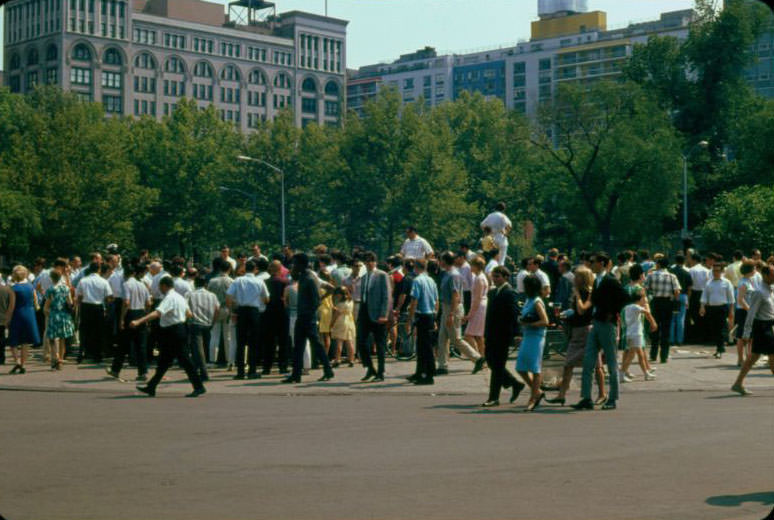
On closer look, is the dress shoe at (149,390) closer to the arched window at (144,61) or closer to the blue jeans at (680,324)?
the blue jeans at (680,324)

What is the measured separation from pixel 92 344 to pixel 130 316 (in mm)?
2897

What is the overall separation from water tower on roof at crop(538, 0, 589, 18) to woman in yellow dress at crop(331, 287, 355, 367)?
149 meters

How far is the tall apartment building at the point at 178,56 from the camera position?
140125 mm

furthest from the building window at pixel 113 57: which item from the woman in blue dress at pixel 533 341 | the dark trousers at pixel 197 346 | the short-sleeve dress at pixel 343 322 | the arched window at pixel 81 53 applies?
the woman in blue dress at pixel 533 341

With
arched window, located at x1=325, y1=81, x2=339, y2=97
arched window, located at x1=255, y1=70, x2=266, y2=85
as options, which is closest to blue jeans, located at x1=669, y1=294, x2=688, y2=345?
arched window, located at x1=255, y1=70, x2=266, y2=85

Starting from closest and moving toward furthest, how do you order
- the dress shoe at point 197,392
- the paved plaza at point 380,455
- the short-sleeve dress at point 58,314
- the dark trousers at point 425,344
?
the paved plaza at point 380,455, the dress shoe at point 197,392, the dark trousers at point 425,344, the short-sleeve dress at point 58,314

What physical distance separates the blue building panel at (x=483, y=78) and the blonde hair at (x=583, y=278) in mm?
147988

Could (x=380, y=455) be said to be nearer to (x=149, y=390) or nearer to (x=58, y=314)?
(x=149, y=390)

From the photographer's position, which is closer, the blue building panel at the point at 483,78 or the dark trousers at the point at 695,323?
the dark trousers at the point at 695,323

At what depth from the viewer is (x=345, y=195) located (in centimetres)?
7156

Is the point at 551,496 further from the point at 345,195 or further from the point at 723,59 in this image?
the point at 345,195

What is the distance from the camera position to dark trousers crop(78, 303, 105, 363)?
20.4 m

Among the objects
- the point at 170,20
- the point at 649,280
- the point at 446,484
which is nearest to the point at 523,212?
the point at 649,280

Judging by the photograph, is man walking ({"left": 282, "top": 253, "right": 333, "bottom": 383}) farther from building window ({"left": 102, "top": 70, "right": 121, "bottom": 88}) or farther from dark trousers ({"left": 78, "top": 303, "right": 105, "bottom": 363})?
building window ({"left": 102, "top": 70, "right": 121, "bottom": 88})
